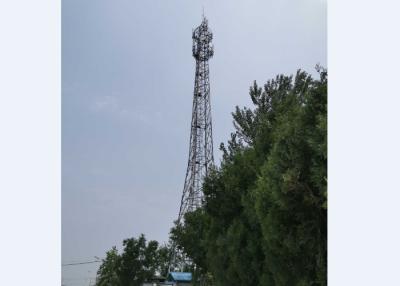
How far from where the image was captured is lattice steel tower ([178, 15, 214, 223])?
46.3 feet

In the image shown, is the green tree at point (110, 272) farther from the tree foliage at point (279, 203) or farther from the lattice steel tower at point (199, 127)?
the tree foliage at point (279, 203)

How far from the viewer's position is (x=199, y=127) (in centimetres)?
1441

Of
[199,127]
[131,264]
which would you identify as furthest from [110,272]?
[199,127]

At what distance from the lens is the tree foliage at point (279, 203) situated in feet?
10.9

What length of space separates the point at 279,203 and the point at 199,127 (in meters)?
10.9

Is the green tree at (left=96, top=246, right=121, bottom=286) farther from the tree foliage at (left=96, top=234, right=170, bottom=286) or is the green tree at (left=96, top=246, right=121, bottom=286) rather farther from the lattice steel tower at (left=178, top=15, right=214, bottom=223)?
the lattice steel tower at (left=178, top=15, right=214, bottom=223)

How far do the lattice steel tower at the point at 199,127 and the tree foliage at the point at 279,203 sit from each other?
21.6 ft

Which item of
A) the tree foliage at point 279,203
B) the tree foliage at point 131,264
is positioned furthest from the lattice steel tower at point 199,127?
the tree foliage at point 279,203

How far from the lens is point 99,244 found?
4527 mm

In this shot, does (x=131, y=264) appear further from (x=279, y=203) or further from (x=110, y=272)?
(x=279, y=203)

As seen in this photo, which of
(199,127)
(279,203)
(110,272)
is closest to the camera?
(279,203)

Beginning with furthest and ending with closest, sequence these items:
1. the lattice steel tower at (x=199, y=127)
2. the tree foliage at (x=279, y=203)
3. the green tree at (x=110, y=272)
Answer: the lattice steel tower at (x=199, y=127)
the green tree at (x=110, y=272)
the tree foliage at (x=279, y=203)

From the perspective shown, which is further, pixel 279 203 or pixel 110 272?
pixel 110 272
